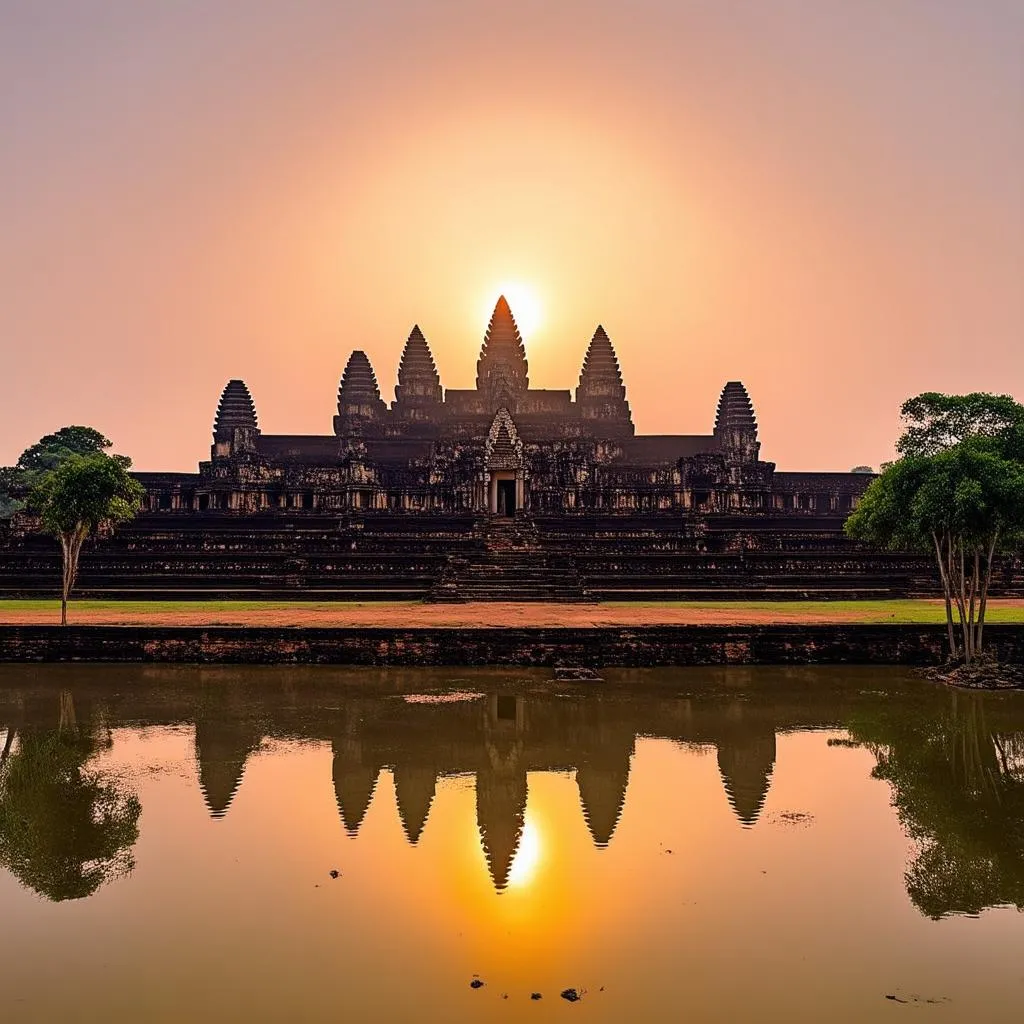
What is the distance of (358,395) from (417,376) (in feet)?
15.0

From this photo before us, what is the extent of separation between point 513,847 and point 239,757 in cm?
372

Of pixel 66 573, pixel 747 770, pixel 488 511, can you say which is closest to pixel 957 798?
pixel 747 770

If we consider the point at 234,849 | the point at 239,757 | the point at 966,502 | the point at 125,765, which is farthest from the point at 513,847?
the point at 966,502

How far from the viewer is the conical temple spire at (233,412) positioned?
171ft

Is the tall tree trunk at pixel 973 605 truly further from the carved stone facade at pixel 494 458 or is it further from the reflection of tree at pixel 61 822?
the carved stone facade at pixel 494 458

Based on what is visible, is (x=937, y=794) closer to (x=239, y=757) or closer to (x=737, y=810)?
(x=737, y=810)

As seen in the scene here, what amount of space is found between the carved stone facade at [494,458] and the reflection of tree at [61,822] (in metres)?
27.7

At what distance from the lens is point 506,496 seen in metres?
40.8

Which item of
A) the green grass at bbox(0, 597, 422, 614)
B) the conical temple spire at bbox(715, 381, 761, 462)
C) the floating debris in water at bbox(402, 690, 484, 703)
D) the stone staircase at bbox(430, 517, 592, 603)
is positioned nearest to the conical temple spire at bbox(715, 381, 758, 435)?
the conical temple spire at bbox(715, 381, 761, 462)

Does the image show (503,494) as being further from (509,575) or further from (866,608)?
(866,608)

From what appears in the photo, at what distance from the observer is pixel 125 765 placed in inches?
351

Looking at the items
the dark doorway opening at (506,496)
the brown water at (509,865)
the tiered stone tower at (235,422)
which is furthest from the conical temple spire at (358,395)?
the brown water at (509,865)

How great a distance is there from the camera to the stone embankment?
15.4m

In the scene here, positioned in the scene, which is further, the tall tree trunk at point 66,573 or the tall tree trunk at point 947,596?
the tall tree trunk at point 66,573
